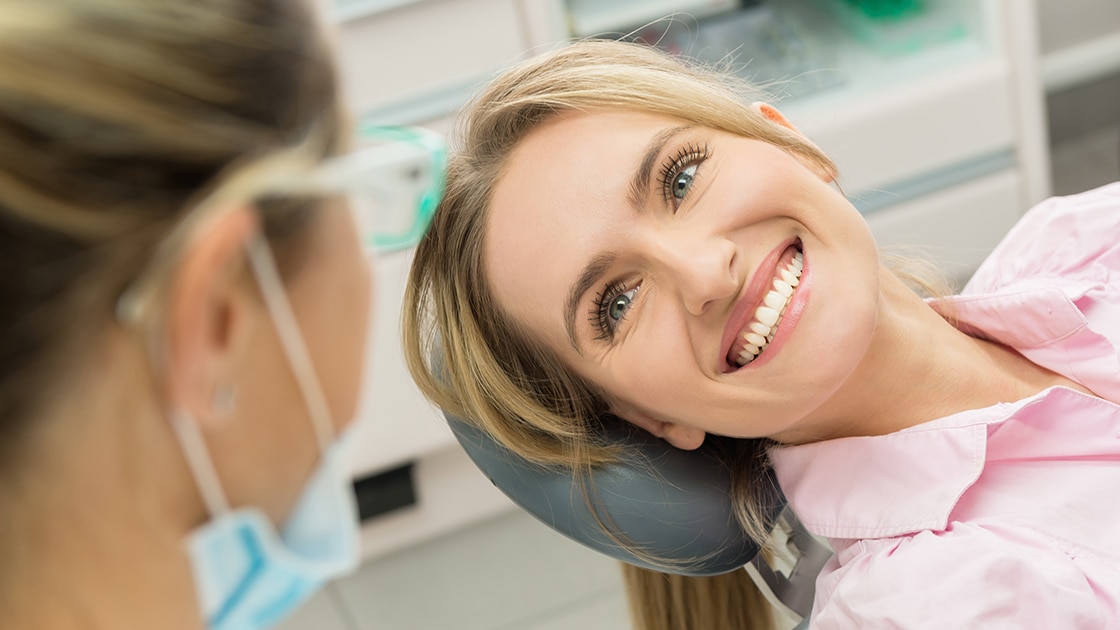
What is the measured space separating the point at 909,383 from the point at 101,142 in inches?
37.2

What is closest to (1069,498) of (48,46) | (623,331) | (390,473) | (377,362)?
(623,331)

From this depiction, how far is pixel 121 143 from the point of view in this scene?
0.59 m

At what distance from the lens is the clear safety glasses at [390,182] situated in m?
0.68

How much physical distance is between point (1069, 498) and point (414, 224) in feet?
2.46

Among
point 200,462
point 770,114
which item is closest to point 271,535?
point 200,462

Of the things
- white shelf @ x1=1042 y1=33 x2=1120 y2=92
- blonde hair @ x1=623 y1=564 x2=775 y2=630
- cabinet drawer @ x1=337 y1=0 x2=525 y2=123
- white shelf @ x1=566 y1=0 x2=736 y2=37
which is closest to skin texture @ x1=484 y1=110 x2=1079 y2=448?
blonde hair @ x1=623 y1=564 x2=775 y2=630

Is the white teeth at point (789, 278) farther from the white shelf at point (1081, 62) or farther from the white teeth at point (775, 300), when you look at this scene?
the white shelf at point (1081, 62)

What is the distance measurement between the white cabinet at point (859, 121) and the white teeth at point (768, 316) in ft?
3.63

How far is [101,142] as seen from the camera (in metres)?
0.58

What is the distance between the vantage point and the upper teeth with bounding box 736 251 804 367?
46.6 inches

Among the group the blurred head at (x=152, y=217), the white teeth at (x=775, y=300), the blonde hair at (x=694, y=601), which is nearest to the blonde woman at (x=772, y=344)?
the white teeth at (x=775, y=300)

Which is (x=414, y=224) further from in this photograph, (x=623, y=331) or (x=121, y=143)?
(x=623, y=331)

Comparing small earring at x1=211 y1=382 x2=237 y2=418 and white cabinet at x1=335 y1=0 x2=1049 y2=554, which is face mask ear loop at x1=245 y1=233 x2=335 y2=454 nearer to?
small earring at x1=211 y1=382 x2=237 y2=418

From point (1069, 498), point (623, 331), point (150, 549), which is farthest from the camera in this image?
point (623, 331)
